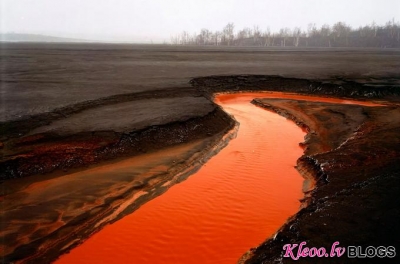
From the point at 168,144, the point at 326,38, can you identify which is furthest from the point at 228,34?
the point at 168,144

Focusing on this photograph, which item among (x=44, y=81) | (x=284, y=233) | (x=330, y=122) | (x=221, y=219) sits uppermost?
(x=44, y=81)

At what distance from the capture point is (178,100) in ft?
54.3

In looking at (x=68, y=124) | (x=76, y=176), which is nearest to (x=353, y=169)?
(x=76, y=176)

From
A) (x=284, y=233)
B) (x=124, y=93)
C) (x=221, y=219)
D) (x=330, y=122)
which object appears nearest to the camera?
(x=284, y=233)

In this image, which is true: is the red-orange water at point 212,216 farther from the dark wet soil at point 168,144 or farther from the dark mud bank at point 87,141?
the dark mud bank at point 87,141

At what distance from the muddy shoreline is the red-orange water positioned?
515 millimetres

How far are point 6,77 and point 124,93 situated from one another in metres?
12.2

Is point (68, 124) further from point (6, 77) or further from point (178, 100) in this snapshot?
point (6, 77)

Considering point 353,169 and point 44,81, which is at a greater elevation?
point 44,81

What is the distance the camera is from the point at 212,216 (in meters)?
7.01

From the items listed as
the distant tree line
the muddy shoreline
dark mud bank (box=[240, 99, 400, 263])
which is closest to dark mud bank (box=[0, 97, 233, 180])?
the muddy shoreline

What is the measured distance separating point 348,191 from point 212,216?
10.4ft

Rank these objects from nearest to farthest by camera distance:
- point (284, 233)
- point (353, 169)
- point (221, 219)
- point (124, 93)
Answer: point (284, 233), point (221, 219), point (353, 169), point (124, 93)

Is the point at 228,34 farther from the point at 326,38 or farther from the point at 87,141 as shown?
the point at 87,141
